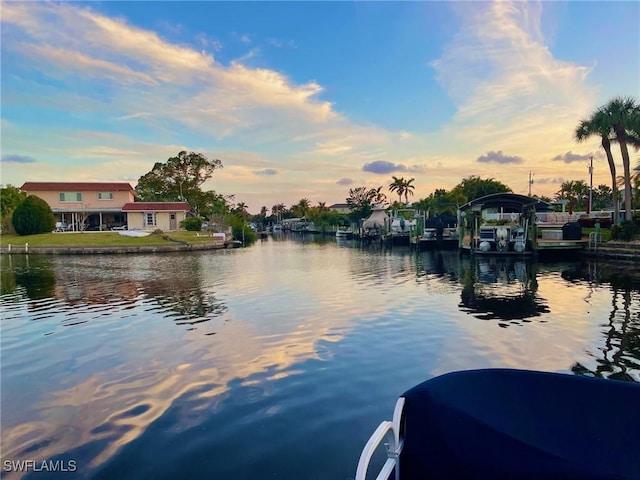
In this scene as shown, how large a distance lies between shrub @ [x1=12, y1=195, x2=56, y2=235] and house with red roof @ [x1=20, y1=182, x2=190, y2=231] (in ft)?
24.1

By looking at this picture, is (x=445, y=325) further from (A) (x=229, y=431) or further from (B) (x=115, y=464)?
(B) (x=115, y=464)

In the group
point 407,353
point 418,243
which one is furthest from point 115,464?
point 418,243

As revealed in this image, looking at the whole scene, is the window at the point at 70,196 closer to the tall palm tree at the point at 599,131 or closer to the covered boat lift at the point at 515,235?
the covered boat lift at the point at 515,235

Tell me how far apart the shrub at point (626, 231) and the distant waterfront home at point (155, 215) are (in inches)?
1806

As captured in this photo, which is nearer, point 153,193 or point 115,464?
point 115,464

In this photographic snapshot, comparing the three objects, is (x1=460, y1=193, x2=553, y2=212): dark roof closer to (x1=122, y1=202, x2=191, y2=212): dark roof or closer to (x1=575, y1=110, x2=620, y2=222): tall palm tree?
(x1=575, y1=110, x2=620, y2=222): tall palm tree

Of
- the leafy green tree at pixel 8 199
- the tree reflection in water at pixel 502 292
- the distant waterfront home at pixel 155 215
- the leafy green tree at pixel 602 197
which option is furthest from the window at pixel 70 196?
the leafy green tree at pixel 602 197

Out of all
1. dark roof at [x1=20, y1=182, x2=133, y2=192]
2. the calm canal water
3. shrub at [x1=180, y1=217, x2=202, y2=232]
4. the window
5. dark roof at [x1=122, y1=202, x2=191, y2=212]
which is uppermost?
dark roof at [x1=20, y1=182, x2=133, y2=192]

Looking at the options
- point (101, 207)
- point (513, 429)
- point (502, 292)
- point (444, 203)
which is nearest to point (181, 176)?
point (101, 207)

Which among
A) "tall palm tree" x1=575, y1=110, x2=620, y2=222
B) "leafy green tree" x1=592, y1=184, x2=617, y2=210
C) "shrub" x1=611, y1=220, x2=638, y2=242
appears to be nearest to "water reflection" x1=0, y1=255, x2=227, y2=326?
"shrub" x1=611, y1=220, x2=638, y2=242

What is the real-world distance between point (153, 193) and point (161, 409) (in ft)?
241

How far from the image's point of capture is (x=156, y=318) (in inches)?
469

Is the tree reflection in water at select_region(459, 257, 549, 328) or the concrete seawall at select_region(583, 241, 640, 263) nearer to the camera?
the tree reflection in water at select_region(459, 257, 549, 328)

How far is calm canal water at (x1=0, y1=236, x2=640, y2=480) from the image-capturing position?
198 inches
